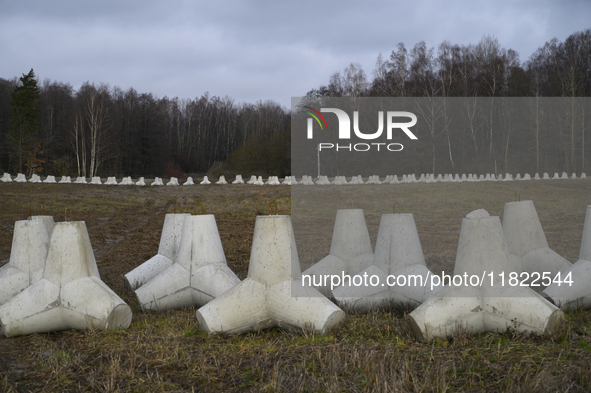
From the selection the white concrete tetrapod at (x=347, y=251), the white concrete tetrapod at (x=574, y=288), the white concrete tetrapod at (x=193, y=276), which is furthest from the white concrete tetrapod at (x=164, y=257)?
the white concrete tetrapod at (x=574, y=288)

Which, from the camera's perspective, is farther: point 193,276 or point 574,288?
point 193,276

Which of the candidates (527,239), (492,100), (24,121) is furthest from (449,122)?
(24,121)

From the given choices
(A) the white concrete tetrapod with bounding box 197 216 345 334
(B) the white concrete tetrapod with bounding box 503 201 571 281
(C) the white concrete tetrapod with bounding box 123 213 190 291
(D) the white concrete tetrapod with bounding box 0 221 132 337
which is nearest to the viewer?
(A) the white concrete tetrapod with bounding box 197 216 345 334

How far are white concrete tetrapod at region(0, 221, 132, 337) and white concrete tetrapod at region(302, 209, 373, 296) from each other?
8.39ft

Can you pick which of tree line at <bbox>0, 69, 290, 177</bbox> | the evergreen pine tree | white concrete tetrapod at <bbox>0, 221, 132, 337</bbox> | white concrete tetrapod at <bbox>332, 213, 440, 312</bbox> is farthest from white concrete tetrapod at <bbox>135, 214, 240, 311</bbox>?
the evergreen pine tree

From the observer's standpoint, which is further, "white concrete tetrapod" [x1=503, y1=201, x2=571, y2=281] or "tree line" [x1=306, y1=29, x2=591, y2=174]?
"tree line" [x1=306, y1=29, x2=591, y2=174]

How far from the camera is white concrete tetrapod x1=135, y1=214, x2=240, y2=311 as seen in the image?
557 cm

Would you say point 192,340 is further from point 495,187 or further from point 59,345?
point 495,187

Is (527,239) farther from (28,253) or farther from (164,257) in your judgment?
(28,253)

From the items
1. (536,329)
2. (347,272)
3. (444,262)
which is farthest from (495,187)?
(536,329)

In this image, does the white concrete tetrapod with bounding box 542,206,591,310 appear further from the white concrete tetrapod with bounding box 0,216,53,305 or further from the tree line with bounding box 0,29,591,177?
the tree line with bounding box 0,29,591,177

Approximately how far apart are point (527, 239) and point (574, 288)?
91 cm

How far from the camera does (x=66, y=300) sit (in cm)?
469

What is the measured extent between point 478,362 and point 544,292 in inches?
81.1
